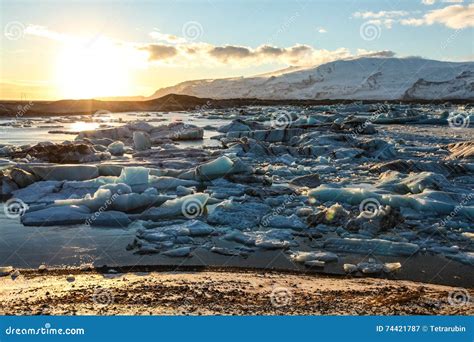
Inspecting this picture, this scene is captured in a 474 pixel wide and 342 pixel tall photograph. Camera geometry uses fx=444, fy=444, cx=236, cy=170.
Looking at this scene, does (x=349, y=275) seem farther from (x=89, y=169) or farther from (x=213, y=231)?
(x=89, y=169)

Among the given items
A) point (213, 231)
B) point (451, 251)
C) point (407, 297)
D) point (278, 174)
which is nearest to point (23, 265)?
point (213, 231)

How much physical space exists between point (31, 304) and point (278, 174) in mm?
8514
